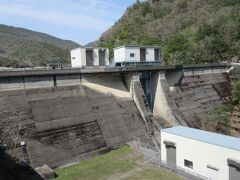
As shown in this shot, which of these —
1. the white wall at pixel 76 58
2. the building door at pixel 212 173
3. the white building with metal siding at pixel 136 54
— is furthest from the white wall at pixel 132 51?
the building door at pixel 212 173

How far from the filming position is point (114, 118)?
78.2ft

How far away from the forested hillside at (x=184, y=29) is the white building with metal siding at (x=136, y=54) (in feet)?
65.1

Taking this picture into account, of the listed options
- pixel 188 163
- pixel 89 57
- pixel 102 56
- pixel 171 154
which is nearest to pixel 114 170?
pixel 171 154

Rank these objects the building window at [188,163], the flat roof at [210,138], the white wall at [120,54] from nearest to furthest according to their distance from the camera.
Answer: the flat roof at [210,138]
the building window at [188,163]
the white wall at [120,54]

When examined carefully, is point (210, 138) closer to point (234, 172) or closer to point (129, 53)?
point (234, 172)

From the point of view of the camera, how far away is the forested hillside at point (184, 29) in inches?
1944

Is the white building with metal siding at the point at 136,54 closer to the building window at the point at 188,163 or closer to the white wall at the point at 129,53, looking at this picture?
the white wall at the point at 129,53

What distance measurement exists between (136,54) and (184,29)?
147ft

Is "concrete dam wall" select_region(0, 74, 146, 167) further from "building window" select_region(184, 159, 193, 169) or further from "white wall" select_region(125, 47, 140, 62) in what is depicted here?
"building window" select_region(184, 159, 193, 169)

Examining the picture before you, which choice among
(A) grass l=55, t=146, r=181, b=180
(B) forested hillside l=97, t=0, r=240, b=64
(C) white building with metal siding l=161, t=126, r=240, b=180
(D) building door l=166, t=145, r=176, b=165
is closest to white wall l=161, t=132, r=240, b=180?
(C) white building with metal siding l=161, t=126, r=240, b=180

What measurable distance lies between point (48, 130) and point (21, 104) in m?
2.90

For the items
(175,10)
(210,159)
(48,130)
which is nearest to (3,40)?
(175,10)

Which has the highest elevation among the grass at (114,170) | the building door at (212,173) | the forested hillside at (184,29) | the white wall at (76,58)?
the forested hillside at (184,29)

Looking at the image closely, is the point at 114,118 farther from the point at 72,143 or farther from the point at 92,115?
the point at 72,143
